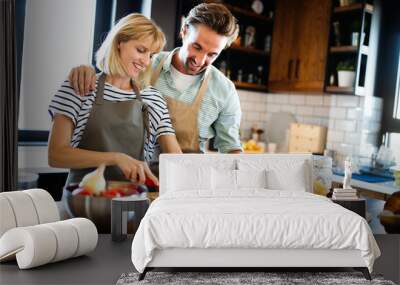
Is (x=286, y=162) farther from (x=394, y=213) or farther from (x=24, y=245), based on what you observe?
(x=24, y=245)

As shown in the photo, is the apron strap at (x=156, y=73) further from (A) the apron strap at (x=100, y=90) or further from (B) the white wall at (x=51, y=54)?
(B) the white wall at (x=51, y=54)

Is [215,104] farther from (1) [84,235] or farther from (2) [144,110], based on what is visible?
(1) [84,235]

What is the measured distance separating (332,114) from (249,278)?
99.3 inches

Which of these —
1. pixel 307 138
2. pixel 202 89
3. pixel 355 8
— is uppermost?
pixel 355 8

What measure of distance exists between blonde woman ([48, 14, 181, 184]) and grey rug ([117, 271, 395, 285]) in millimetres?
1305

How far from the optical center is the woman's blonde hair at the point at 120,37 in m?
4.25

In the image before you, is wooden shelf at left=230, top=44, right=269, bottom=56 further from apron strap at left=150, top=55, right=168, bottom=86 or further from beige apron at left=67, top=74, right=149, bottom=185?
beige apron at left=67, top=74, right=149, bottom=185

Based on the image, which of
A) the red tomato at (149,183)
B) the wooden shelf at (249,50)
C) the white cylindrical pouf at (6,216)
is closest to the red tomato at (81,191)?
the red tomato at (149,183)

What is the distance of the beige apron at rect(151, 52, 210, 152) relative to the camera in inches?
173

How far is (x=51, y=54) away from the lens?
4.25 m

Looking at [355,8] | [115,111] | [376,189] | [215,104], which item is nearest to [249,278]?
[215,104]

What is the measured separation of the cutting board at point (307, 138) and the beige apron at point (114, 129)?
1.69 m

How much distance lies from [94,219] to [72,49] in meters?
1.57

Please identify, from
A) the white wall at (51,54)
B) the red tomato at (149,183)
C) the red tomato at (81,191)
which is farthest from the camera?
the red tomato at (149,183)
